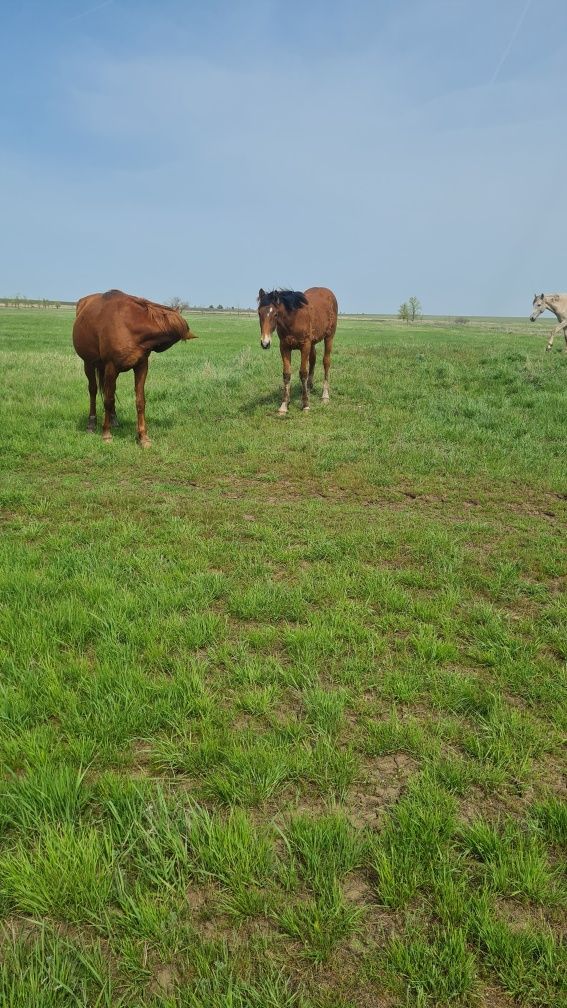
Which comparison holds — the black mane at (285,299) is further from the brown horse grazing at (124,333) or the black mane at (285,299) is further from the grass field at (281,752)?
the grass field at (281,752)

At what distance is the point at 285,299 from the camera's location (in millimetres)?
10297

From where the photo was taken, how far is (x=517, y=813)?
2.26 m

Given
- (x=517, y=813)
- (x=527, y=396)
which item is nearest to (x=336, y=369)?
(x=527, y=396)

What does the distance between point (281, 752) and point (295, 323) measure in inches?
381

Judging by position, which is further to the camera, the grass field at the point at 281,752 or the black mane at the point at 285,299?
the black mane at the point at 285,299

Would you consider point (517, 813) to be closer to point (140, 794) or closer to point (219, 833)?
point (219, 833)

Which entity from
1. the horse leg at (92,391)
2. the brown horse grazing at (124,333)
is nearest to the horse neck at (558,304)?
the brown horse grazing at (124,333)

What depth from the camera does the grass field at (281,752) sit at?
169 centimetres

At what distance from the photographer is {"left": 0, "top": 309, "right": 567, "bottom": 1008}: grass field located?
1693mm

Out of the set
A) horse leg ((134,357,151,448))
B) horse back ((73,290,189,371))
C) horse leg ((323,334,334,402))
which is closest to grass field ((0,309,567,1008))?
horse leg ((134,357,151,448))

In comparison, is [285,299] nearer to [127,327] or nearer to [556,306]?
[127,327]

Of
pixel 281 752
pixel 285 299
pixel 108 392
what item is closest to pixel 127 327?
pixel 108 392

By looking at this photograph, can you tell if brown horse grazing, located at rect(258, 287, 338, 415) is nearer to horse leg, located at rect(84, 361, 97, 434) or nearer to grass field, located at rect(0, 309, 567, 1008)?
horse leg, located at rect(84, 361, 97, 434)

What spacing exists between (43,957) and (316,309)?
12.1 meters
